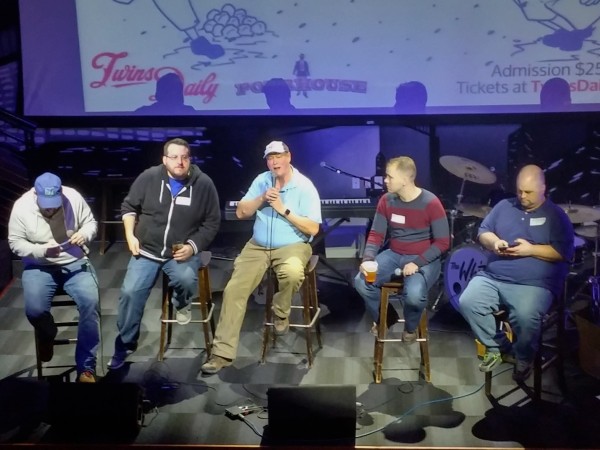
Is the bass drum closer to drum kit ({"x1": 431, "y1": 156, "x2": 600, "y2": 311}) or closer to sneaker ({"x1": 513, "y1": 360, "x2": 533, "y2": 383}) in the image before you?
drum kit ({"x1": 431, "y1": 156, "x2": 600, "y2": 311})

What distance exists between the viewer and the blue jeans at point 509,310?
3629mm

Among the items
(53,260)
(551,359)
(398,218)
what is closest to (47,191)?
(53,260)

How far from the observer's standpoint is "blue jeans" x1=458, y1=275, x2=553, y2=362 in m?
3.63

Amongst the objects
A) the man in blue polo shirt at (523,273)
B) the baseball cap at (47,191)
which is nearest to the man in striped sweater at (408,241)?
the man in blue polo shirt at (523,273)

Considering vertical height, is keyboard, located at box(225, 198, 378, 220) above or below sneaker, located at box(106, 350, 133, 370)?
above

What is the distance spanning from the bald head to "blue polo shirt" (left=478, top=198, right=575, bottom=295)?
61 mm

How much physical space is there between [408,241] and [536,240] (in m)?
0.67

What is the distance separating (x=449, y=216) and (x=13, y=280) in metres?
3.19

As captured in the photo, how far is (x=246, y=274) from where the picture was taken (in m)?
4.01

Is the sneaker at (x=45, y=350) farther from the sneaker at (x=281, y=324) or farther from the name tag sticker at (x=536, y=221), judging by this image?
the name tag sticker at (x=536, y=221)

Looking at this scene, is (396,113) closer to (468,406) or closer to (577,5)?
(577,5)

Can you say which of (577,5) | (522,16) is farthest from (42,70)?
(577,5)

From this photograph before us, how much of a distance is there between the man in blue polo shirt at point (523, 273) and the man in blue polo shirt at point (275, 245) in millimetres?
922

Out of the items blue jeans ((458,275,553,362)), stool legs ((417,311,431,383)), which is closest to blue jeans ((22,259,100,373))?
stool legs ((417,311,431,383))
